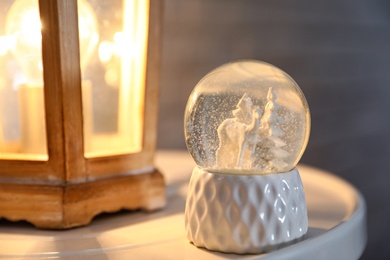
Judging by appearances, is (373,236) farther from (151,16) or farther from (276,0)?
(151,16)

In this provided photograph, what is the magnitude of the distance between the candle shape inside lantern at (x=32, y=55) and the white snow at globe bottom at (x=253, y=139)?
7.0 inches

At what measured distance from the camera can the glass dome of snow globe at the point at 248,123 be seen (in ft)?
1.57

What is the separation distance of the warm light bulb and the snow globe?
141mm

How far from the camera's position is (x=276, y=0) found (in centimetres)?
130

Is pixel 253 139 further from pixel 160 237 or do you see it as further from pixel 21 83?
pixel 21 83

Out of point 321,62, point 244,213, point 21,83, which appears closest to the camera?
point 244,213

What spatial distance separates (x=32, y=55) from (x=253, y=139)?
0.78 feet

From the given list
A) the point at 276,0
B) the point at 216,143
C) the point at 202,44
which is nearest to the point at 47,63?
the point at 216,143

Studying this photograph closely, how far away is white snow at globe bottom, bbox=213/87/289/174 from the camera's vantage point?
48 centimetres

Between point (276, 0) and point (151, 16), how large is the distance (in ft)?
2.45

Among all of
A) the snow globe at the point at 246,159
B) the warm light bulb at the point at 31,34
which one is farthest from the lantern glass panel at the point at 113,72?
the snow globe at the point at 246,159

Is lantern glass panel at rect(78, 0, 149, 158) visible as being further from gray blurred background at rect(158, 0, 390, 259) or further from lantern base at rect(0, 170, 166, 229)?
gray blurred background at rect(158, 0, 390, 259)

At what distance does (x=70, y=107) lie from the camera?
1.80ft

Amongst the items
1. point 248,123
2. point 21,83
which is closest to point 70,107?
point 21,83
